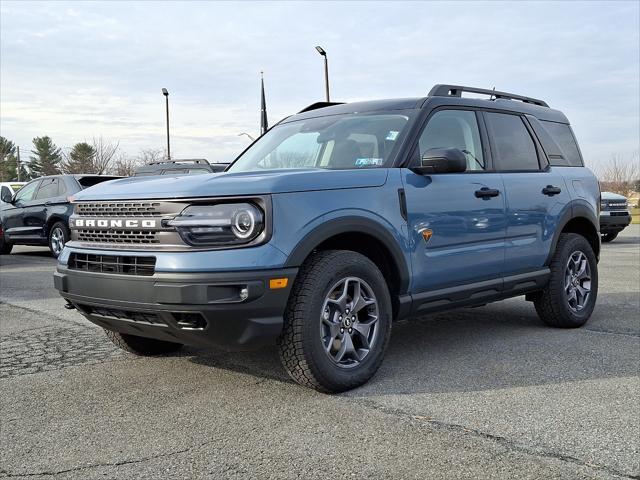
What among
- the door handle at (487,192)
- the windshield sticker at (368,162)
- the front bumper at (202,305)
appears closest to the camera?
the front bumper at (202,305)

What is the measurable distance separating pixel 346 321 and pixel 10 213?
12.2 metres

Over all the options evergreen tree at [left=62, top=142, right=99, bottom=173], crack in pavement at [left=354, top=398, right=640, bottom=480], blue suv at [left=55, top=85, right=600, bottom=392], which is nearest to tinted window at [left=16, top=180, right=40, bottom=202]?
blue suv at [left=55, top=85, right=600, bottom=392]

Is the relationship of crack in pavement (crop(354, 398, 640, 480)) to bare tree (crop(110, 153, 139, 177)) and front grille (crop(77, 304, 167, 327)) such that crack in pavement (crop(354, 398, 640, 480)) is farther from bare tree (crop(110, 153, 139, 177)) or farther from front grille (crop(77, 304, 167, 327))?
bare tree (crop(110, 153, 139, 177))

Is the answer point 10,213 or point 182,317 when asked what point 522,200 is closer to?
point 182,317

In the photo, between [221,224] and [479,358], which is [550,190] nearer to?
[479,358]

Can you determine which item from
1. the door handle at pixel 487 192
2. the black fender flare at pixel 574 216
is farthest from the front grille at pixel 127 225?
the black fender flare at pixel 574 216

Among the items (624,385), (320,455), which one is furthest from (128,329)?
(624,385)

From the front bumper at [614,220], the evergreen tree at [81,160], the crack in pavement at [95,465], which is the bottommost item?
the crack in pavement at [95,465]

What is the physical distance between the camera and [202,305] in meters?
3.55

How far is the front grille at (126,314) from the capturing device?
3.74 meters

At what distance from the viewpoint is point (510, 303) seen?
24.4 ft

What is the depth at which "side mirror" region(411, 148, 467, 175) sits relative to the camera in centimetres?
446

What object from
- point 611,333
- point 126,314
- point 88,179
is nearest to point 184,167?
point 88,179

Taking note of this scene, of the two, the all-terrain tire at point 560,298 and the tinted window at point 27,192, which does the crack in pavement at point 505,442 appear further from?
the tinted window at point 27,192
